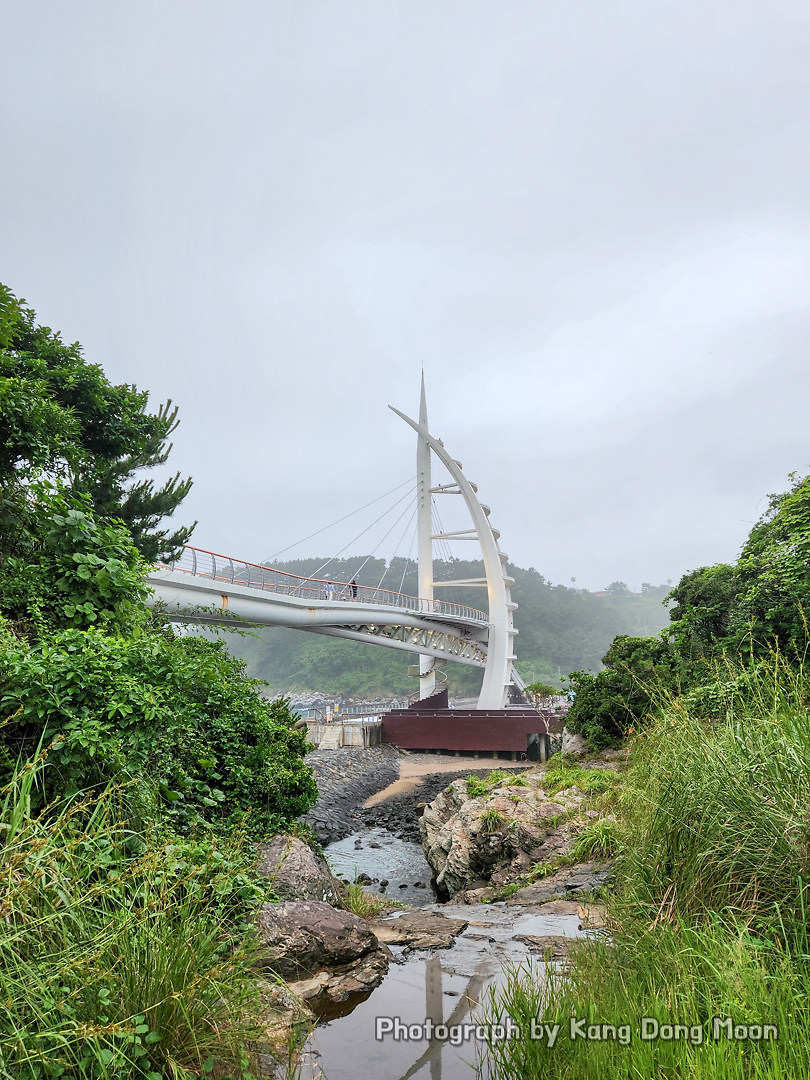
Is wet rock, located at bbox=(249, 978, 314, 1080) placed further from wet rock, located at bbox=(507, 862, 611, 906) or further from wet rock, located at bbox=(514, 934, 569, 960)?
wet rock, located at bbox=(507, 862, 611, 906)

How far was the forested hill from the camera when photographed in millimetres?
66562

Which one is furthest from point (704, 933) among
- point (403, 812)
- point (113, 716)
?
point (403, 812)

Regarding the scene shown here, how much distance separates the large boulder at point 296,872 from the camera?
5359 millimetres

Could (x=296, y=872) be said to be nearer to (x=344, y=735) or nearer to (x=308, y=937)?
(x=308, y=937)

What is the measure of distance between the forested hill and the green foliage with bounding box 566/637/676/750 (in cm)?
4112

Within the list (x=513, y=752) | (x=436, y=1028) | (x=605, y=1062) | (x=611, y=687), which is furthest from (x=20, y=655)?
(x=513, y=752)

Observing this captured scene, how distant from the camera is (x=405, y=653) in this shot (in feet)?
225

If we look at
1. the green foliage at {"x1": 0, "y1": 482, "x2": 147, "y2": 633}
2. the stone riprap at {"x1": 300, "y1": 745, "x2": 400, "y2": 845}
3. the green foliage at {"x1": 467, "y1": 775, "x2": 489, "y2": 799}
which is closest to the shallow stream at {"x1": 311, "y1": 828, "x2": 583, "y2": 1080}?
the green foliage at {"x1": 0, "y1": 482, "x2": 147, "y2": 633}

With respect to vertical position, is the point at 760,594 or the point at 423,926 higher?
the point at 760,594

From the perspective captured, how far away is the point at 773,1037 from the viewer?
2.33 m

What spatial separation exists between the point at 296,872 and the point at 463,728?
61.9ft

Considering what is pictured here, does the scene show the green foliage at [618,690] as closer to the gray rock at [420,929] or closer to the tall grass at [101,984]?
the gray rock at [420,929]

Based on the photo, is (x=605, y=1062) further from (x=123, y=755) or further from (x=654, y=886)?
(x=123, y=755)

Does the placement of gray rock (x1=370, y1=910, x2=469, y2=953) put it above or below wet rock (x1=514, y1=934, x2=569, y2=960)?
below
